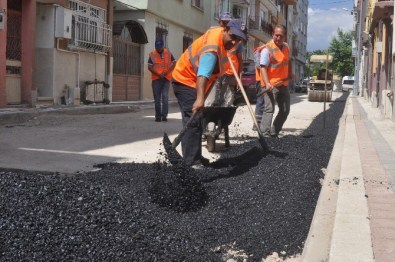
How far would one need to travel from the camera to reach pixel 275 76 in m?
8.21

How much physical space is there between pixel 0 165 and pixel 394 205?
3.86 meters

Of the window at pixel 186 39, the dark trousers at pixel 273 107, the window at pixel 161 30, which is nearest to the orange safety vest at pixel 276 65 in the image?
the dark trousers at pixel 273 107

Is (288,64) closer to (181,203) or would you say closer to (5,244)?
(181,203)

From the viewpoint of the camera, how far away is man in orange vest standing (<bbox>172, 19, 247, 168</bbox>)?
4.84 m

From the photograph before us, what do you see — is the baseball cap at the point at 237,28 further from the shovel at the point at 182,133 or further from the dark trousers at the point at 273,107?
the dark trousers at the point at 273,107

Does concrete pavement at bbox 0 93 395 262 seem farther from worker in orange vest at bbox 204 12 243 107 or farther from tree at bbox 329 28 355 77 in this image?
tree at bbox 329 28 355 77

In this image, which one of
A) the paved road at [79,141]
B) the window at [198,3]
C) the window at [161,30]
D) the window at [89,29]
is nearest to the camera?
the paved road at [79,141]

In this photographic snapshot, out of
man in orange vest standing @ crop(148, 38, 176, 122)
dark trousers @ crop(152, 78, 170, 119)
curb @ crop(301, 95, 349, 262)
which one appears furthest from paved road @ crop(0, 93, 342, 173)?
curb @ crop(301, 95, 349, 262)

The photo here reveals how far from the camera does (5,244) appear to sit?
3115mm

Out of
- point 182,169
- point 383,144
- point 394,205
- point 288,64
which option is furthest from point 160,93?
point 394,205

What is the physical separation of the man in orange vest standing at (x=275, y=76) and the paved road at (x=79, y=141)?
598 millimetres

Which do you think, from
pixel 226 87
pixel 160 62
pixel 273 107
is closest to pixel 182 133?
pixel 226 87

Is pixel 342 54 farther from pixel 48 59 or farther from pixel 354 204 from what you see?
pixel 354 204

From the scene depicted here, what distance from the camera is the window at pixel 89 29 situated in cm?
1503
